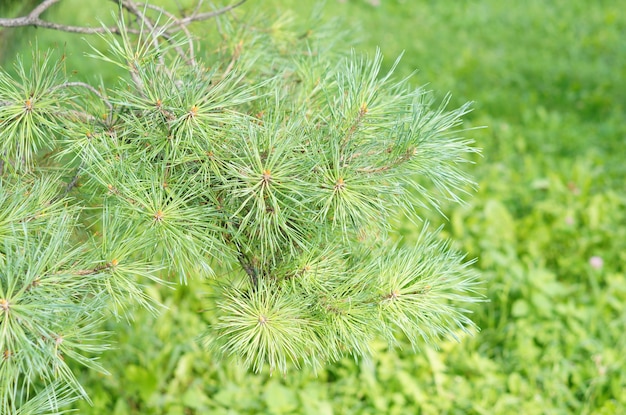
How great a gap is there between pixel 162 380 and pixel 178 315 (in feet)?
0.97

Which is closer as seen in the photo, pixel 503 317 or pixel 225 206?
pixel 225 206

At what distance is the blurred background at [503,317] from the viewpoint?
1.92 meters

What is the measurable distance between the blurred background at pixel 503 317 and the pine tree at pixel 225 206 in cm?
12

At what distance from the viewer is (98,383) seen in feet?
6.62

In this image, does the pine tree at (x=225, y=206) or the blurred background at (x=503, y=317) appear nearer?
the pine tree at (x=225, y=206)

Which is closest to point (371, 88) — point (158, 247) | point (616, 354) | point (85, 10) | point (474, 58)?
point (158, 247)

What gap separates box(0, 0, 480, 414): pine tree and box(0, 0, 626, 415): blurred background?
4.6 inches

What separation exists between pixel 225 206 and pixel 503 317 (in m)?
1.49

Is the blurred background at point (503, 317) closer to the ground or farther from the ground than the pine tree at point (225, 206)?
closer to the ground

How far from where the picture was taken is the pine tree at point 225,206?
0.92m

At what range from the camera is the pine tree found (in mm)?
916

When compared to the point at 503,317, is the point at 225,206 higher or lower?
higher

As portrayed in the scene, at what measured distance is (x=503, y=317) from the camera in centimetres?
222

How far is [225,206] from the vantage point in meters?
0.99
